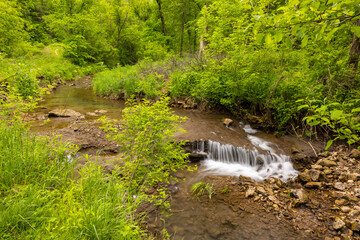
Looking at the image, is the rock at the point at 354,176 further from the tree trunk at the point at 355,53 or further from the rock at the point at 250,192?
the tree trunk at the point at 355,53

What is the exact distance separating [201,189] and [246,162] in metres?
2.23

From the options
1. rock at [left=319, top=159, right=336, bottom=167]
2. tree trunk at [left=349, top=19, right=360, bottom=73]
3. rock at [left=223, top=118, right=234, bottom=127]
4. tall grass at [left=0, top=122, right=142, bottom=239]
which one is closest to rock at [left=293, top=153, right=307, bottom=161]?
rock at [left=319, top=159, right=336, bottom=167]

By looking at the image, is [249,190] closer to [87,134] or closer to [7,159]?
[7,159]

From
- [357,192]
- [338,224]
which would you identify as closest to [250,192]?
[338,224]

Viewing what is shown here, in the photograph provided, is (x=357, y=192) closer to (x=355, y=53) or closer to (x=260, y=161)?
(x=260, y=161)

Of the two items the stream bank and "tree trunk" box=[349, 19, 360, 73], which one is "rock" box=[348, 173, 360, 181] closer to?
the stream bank

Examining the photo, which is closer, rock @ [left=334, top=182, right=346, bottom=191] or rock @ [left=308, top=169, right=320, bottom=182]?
rock @ [left=334, top=182, right=346, bottom=191]

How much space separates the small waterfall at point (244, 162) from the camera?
16.8 ft

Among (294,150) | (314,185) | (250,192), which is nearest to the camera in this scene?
(250,192)

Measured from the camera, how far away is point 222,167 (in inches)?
213

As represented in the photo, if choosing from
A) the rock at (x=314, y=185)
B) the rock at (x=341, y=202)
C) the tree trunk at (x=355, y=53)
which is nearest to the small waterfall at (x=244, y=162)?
the rock at (x=314, y=185)

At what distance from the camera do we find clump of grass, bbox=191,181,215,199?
4102mm

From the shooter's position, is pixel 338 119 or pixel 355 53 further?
pixel 355 53

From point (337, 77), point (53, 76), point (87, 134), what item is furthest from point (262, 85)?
point (53, 76)
